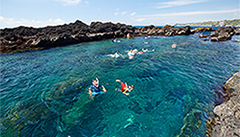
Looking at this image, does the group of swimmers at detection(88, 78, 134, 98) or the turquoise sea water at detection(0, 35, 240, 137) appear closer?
the turquoise sea water at detection(0, 35, 240, 137)

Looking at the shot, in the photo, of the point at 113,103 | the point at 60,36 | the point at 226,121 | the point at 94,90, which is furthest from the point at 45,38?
the point at 226,121

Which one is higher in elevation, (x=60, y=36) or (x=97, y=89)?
(x=60, y=36)

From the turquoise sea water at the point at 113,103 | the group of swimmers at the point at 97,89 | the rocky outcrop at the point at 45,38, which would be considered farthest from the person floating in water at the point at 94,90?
the rocky outcrop at the point at 45,38

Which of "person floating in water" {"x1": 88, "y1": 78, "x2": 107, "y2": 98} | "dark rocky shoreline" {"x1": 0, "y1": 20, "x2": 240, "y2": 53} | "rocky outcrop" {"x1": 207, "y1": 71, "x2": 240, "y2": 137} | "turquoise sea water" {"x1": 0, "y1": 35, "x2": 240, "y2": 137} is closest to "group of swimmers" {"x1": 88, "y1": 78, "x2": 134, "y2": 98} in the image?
"person floating in water" {"x1": 88, "y1": 78, "x2": 107, "y2": 98}

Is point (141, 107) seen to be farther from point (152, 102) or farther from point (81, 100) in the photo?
point (81, 100)

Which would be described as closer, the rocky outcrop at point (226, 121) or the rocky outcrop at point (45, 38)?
the rocky outcrop at point (226, 121)

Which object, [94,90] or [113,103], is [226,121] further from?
[94,90]

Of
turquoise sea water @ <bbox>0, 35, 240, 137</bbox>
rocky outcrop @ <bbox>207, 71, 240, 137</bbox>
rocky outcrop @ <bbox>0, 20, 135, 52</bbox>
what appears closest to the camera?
rocky outcrop @ <bbox>207, 71, 240, 137</bbox>

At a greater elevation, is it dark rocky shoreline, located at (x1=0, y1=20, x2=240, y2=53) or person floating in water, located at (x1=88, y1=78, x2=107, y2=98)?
dark rocky shoreline, located at (x1=0, y1=20, x2=240, y2=53)

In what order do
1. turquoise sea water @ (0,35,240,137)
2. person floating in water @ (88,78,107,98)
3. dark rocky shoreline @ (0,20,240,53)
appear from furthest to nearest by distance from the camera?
dark rocky shoreline @ (0,20,240,53) → person floating in water @ (88,78,107,98) → turquoise sea water @ (0,35,240,137)

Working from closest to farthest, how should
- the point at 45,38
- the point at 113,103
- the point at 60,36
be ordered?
the point at 113,103
the point at 45,38
the point at 60,36

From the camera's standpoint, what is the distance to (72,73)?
52.7 ft

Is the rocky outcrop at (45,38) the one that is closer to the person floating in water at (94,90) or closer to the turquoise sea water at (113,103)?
the turquoise sea water at (113,103)

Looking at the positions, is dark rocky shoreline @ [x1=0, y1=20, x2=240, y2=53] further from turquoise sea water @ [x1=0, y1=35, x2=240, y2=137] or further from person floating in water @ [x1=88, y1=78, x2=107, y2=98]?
person floating in water @ [x1=88, y1=78, x2=107, y2=98]
